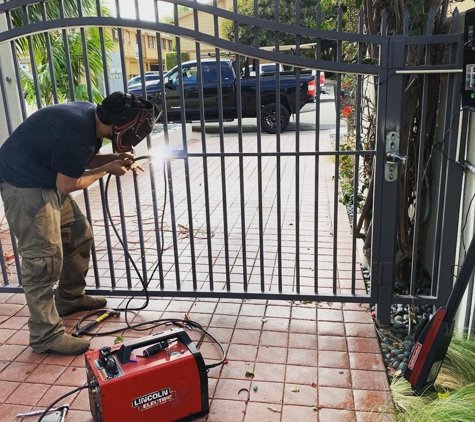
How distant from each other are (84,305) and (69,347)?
1.98 feet

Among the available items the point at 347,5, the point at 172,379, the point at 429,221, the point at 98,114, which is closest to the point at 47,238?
the point at 98,114

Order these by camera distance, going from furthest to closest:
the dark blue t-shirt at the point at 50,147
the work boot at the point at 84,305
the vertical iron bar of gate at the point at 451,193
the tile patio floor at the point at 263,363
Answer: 1. the work boot at the point at 84,305
2. the vertical iron bar of gate at the point at 451,193
3. the dark blue t-shirt at the point at 50,147
4. the tile patio floor at the point at 263,363

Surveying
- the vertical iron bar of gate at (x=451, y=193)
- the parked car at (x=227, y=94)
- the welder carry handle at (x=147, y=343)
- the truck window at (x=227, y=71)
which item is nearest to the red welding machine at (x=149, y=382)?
the welder carry handle at (x=147, y=343)

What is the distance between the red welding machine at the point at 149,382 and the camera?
90.0 inches

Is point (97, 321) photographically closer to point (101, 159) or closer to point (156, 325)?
point (156, 325)

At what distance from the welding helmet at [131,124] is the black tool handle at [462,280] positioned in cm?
197

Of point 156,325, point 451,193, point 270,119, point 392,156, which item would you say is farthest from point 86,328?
point 270,119

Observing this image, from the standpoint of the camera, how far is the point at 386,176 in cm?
317

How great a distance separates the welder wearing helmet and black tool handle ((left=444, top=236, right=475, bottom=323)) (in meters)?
1.97

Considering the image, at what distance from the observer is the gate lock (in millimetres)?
3080

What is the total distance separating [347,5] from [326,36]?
1.81 metres

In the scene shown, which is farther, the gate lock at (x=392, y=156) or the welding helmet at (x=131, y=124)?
the gate lock at (x=392, y=156)

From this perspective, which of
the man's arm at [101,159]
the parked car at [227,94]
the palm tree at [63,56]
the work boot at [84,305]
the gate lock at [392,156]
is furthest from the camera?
the parked car at [227,94]

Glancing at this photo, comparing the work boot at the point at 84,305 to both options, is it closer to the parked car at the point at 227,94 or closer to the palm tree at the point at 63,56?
the palm tree at the point at 63,56
